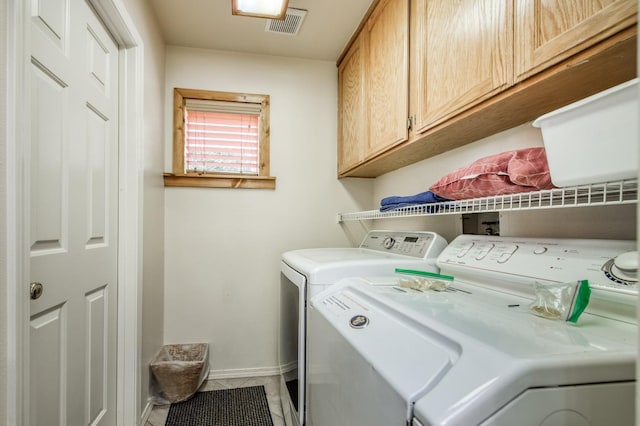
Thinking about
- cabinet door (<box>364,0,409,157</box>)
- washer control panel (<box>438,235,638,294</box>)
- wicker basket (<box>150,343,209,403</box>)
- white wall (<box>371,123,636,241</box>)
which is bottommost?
wicker basket (<box>150,343,209,403</box>)

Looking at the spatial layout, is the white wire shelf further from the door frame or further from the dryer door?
the door frame

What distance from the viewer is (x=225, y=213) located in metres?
2.46

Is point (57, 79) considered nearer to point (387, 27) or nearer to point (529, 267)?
Answer: point (387, 27)

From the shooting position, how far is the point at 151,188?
200 centimetres

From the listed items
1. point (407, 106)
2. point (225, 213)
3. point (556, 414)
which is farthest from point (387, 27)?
point (556, 414)

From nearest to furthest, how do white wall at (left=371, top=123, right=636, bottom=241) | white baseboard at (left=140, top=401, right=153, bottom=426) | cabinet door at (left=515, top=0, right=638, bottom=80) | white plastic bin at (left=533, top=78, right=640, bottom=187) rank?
white plastic bin at (left=533, top=78, right=640, bottom=187) < cabinet door at (left=515, top=0, right=638, bottom=80) < white wall at (left=371, top=123, right=636, bottom=241) < white baseboard at (left=140, top=401, right=153, bottom=426)

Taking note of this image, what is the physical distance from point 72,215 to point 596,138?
1.58m

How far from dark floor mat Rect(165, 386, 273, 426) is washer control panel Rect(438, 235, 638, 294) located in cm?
145

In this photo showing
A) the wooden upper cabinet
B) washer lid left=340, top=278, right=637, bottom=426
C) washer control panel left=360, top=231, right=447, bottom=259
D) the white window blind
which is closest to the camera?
washer lid left=340, top=278, right=637, bottom=426

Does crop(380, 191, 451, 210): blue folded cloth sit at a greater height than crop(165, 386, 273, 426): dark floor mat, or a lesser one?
greater

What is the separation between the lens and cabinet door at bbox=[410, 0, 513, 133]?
3.43 feet

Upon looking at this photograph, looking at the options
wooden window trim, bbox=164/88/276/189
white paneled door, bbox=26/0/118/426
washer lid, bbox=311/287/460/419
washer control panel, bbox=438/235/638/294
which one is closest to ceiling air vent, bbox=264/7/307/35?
wooden window trim, bbox=164/88/276/189

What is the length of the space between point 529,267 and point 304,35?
1995 mm

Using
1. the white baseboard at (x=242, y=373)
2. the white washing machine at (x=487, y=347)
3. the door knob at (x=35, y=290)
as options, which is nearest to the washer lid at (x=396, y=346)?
the white washing machine at (x=487, y=347)
